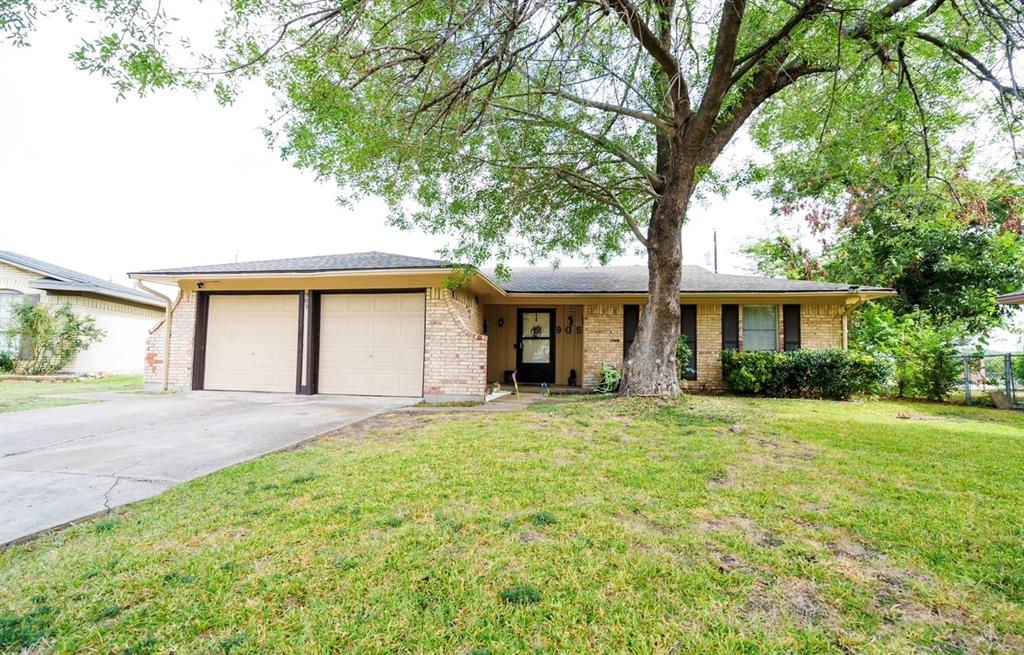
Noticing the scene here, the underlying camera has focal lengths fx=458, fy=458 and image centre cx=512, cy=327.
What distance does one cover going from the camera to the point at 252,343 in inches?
408

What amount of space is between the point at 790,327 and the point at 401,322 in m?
9.45

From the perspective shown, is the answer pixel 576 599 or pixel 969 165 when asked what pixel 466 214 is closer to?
pixel 576 599

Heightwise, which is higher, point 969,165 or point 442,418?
point 969,165

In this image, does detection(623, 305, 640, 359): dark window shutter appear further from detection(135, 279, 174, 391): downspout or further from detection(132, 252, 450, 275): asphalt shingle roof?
detection(135, 279, 174, 391): downspout

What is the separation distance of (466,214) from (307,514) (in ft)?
22.1

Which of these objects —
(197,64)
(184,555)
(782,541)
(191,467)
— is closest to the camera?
(184,555)

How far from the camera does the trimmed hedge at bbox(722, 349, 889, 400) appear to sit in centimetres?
987

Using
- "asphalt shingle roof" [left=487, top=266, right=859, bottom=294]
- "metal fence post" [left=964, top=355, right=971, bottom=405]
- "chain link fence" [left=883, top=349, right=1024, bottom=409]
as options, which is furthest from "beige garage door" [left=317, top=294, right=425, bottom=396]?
"metal fence post" [left=964, top=355, right=971, bottom=405]

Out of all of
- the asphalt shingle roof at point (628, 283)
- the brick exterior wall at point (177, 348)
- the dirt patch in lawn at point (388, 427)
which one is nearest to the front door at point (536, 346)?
the asphalt shingle roof at point (628, 283)

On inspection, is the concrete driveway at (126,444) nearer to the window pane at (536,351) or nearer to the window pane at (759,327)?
the window pane at (536,351)

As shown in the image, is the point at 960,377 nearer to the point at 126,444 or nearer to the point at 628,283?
the point at 628,283

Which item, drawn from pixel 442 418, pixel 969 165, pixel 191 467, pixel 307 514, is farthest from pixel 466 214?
pixel 969 165

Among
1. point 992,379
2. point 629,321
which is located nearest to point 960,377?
point 992,379

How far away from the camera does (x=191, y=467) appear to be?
4137 mm
